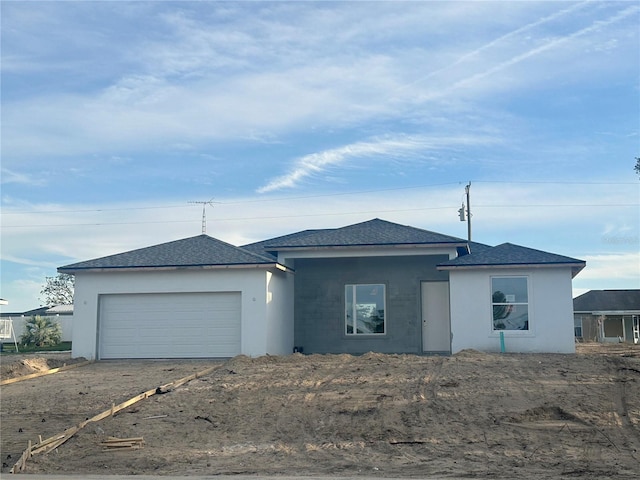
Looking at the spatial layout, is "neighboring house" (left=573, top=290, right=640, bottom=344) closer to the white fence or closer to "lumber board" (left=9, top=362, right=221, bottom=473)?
the white fence

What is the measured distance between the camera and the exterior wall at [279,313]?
21109 millimetres

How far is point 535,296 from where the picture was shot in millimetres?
20438

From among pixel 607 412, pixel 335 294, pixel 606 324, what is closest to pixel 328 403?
pixel 607 412

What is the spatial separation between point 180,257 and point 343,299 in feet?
18.5

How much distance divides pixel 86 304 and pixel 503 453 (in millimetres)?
14475

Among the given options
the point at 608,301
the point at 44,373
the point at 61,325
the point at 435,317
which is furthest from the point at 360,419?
the point at 608,301

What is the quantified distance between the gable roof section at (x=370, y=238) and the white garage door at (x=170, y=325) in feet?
8.95

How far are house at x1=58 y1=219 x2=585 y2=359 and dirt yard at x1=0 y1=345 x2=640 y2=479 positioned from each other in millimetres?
2498

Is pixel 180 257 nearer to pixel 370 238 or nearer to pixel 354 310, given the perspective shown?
pixel 370 238

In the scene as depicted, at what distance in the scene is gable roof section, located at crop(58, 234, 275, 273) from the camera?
21.0 metres

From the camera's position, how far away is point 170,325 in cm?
2127

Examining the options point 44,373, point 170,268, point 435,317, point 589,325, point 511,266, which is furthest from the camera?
point 589,325

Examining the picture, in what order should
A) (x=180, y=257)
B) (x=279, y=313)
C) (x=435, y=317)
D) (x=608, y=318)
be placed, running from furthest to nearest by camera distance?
(x=608, y=318) < (x=435, y=317) < (x=279, y=313) < (x=180, y=257)

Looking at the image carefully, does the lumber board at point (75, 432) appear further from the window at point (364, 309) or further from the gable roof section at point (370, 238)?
the window at point (364, 309)
